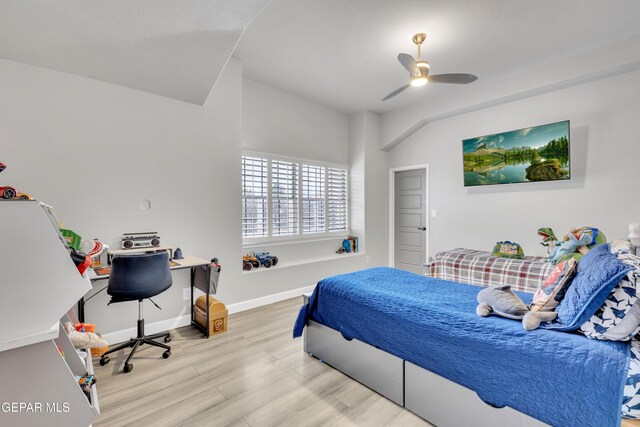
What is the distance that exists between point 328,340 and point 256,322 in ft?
4.28

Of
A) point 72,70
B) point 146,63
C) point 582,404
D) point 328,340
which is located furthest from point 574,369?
point 72,70

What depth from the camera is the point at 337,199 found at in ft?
17.6

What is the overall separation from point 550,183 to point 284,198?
367 cm

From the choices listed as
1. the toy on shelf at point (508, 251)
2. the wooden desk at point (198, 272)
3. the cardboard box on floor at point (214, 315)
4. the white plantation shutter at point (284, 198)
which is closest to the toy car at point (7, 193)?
the wooden desk at point (198, 272)

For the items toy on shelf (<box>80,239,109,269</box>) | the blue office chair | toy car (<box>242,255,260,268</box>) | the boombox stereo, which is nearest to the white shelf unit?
toy on shelf (<box>80,239,109,269</box>)

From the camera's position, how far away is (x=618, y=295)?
4.10 feet

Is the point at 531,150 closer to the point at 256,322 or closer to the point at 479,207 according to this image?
the point at 479,207

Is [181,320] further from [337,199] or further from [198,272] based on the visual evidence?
[337,199]

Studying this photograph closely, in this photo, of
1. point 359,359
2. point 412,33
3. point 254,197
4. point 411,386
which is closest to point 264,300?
point 254,197

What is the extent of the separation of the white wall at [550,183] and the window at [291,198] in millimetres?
1654

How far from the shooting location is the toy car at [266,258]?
161 inches

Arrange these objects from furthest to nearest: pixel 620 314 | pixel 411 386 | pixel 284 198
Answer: pixel 284 198 → pixel 411 386 → pixel 620 314

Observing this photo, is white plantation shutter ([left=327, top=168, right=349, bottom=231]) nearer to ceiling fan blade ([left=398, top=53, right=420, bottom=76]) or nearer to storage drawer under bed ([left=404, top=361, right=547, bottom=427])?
ceiling fan blade ([left=398, top=53, right=420, bottom=76])

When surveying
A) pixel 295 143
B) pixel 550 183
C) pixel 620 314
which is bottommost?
pixel 620 314
